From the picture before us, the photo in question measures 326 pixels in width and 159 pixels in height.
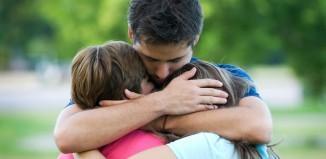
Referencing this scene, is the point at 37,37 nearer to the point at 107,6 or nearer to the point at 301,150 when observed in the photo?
the point at 301,150

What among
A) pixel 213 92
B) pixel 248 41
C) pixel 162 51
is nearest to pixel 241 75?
pixel 213 92

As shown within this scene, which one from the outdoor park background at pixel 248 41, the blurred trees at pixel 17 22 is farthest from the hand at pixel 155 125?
the blurred trees at pixel 17 22

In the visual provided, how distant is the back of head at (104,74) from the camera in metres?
3.37

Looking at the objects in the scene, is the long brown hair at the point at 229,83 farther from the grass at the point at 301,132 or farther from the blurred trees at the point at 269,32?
the blurred trees at the point at 269,32

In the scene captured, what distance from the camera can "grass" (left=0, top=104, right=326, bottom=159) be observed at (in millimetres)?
18750

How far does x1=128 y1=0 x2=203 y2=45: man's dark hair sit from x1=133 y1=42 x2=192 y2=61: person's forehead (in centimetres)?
2

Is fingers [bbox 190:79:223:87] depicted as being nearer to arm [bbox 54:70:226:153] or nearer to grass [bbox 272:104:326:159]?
arm [bbox 54:70:226:153]

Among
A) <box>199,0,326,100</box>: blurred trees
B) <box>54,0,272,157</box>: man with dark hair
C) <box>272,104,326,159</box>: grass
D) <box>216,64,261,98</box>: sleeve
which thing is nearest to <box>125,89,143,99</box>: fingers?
<box>54,0,272,157</box>: man with dark hair

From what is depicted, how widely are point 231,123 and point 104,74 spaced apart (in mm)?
488

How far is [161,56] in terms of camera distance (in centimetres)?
349

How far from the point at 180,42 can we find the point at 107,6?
1198 centimetres

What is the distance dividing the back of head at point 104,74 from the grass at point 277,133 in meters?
10.4

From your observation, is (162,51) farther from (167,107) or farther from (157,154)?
(157,154)

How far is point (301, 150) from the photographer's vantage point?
19.0 meters
